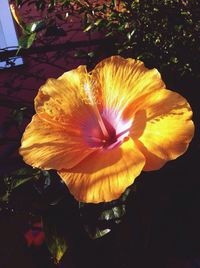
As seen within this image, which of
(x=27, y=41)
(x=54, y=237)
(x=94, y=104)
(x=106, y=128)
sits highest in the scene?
(x=27, y=41)

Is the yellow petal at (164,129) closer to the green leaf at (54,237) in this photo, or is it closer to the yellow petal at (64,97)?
the yellow petal at (64,97)

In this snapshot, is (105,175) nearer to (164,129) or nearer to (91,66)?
(164,129)

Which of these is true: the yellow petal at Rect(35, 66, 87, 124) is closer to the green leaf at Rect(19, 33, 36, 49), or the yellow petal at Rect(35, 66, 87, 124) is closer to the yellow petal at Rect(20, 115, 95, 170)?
the yellow petal at Rect(20, 115, 95, 170)

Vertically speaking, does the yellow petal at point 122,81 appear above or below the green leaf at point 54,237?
above

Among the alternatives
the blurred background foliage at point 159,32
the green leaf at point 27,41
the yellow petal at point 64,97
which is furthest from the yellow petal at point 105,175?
the blurred background foliage at point 159,32

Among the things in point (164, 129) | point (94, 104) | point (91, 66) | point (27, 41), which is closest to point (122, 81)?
point (94, 104)

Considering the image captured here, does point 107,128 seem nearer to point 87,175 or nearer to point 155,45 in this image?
point 87,175

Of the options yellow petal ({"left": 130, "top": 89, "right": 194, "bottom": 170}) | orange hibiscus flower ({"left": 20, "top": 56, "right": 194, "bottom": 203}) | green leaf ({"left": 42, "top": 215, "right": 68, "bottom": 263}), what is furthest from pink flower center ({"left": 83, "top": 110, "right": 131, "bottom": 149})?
green leaf ({"left": 42, "top": 215, "right": 68, "bottom": 263})

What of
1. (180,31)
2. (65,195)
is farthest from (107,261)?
(180,31)
